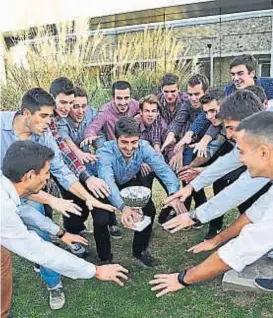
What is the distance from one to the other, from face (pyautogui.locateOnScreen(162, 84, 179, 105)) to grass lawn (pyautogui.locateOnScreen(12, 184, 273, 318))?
1403mm

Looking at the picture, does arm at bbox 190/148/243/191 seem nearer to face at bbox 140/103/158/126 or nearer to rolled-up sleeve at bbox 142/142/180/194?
rolled-up sleeve at bbox 142/142/180/194

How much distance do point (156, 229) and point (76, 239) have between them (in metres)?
1.55

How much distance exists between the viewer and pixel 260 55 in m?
9.15

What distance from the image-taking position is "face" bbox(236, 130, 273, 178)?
190 cm

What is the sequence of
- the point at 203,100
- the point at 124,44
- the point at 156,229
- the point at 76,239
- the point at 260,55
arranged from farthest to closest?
the point at 260,55, the point at 124,44, the point at 156,229, the point at 203,100, the point at 76,239

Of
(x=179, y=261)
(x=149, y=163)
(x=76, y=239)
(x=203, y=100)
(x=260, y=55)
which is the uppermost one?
(x=260, y=55)

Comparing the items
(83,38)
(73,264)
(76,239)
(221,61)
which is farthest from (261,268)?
(221,61)

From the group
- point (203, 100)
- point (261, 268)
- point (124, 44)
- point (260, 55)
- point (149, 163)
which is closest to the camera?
point (261, 268)

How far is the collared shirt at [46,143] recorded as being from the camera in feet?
9.09

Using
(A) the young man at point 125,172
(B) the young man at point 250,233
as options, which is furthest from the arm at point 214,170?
(B) the young man at point 250,233

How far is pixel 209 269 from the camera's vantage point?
1933 mm

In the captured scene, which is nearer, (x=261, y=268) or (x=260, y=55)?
(x=261, y=268)

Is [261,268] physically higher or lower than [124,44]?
lower

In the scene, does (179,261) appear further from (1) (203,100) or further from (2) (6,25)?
(2) (6,25)
